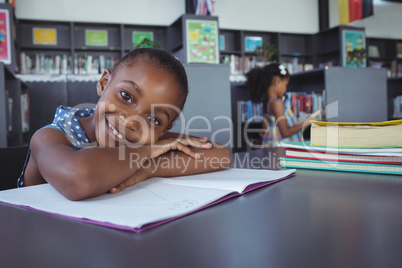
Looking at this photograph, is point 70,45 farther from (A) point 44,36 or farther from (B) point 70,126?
(B) point 70,126

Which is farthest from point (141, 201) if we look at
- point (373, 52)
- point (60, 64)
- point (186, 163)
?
point (373, 52)

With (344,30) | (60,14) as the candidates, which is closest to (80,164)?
(60,14)

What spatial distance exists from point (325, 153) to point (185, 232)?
51 cm

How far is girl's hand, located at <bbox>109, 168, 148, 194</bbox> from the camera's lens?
0.57 metres

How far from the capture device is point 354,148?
0.73 metres

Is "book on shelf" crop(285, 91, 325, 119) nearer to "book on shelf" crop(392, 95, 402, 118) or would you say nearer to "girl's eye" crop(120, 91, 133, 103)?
"book on shelf" crop(392, 95, 402, 118)

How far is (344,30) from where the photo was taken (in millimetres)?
6707

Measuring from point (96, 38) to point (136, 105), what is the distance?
580 centimetres

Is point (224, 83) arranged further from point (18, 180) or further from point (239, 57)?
point (239, 57)

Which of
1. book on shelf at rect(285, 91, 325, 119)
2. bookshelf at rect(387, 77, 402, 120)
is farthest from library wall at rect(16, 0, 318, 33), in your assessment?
book on shelf at rect(285, 91, 325, 119)

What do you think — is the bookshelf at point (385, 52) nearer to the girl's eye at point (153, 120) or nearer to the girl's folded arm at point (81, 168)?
the girl's eye at point (153, 120)

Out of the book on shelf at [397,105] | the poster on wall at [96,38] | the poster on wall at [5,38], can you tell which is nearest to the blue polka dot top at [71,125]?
the poster on wall at [5,38]

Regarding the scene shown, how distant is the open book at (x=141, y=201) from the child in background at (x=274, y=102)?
253cm

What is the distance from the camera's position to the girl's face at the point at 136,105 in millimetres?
774
